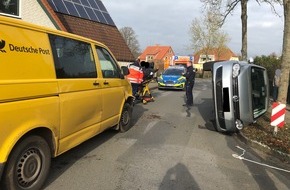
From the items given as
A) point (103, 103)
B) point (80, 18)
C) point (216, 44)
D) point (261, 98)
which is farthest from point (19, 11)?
point (216, 44)

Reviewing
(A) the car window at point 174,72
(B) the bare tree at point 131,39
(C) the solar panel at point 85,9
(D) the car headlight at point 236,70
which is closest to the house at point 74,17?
(C) the solar panel at point 85,9

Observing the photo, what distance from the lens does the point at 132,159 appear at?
6094mm

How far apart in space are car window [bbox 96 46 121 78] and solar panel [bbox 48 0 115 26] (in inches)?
423

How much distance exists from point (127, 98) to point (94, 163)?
2.57 metres

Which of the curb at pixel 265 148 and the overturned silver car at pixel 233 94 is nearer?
the curb at pixel 265 148

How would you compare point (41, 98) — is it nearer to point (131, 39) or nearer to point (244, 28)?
point (244, 28)

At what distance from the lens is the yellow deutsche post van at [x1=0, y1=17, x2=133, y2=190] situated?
3932 millimetres

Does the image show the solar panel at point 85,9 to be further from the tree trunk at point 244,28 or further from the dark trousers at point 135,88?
the tree trunk at point 244,28

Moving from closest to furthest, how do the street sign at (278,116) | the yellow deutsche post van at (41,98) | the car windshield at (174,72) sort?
1. the yellow deutsche post van at (41,98)
2. the street sign at (278,116)
3. the car windshield at (174,72)

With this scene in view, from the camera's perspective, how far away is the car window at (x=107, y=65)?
6.72m

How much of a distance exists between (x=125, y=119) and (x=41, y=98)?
390 centimetres

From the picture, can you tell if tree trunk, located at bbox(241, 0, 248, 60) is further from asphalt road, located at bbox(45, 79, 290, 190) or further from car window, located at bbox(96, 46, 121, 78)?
car window, located at bbox(96, 46, 121, 78)

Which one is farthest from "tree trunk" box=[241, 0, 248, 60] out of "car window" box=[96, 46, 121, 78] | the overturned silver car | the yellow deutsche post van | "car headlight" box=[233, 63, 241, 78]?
the yellow deutsche post van

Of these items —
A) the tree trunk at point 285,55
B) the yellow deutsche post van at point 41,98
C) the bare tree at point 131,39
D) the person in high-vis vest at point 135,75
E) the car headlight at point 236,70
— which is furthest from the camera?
the bare tree at point 131,39
